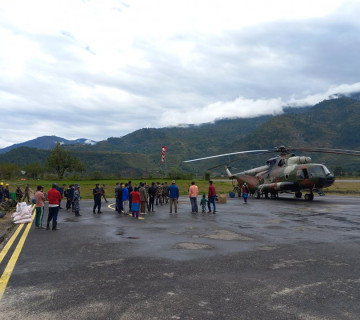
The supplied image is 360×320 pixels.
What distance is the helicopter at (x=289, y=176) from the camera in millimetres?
22348

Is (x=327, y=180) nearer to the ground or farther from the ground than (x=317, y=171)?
nearer to the ground

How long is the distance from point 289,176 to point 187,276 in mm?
20222

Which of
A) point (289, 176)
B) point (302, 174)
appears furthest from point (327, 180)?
point (289, 176)

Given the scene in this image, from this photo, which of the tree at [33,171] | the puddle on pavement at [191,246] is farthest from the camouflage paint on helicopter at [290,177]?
the tree at [33,171]

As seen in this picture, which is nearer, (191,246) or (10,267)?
(10,267)

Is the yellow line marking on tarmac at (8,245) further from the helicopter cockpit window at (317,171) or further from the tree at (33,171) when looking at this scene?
the tree at (33,171)

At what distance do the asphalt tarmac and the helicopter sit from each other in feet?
36.1

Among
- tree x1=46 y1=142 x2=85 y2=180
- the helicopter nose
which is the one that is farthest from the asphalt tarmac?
tree x1=46 y1=142 x2=85 y2=180

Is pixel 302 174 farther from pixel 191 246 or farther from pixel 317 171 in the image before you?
pixel 191 246

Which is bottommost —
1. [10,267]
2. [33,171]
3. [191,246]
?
[191,246]

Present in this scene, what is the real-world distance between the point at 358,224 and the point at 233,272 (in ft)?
29.3

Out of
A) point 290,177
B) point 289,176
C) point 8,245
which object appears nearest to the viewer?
point 8,245

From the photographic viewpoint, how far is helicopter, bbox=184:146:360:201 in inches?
880

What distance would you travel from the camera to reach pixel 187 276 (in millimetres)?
5973
